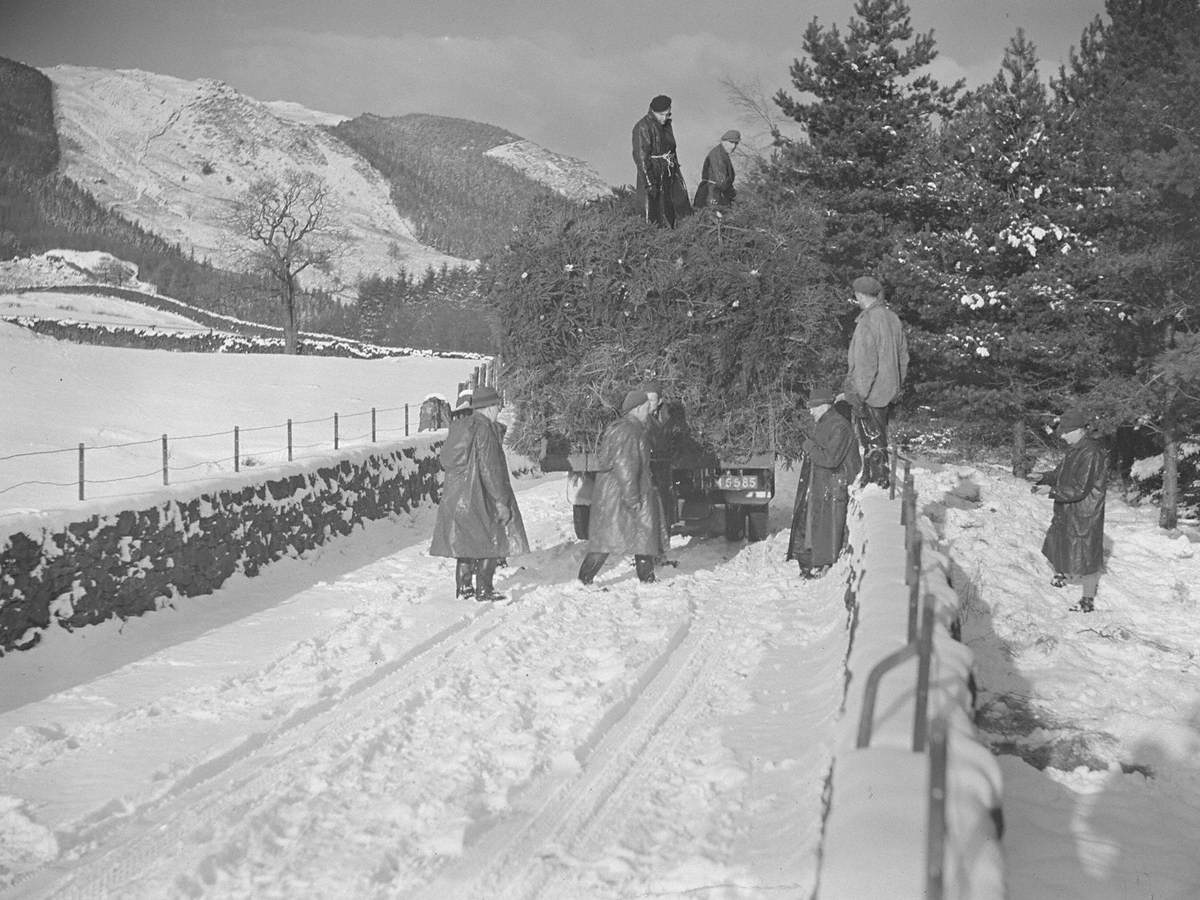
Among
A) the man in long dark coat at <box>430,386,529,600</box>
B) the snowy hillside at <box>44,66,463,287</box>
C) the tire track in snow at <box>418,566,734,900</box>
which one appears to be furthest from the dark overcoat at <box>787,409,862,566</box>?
the snowy hillside at <box>44,66,463,287</box>

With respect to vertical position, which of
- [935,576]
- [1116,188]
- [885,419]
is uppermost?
[1116,188]

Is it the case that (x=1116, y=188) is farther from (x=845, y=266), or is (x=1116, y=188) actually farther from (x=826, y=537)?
(x=826, y=537)

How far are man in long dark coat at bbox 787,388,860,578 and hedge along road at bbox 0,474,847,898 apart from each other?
62 centimetres

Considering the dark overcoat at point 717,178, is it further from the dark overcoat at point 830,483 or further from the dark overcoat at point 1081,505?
the dark overcoat at point 1081,505

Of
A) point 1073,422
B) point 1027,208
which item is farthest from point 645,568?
point 1027,208

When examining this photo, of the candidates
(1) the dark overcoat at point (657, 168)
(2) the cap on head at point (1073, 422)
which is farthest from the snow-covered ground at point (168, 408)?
(2) the cap on head at point (1073, 422)

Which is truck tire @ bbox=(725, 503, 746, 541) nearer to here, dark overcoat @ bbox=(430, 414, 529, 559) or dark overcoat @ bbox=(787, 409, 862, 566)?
dark overcoat @ bbox=(787, 409, 862, 566)

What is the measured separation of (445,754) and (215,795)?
1.03 m

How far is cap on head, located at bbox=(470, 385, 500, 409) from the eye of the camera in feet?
28.9

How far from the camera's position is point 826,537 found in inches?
364

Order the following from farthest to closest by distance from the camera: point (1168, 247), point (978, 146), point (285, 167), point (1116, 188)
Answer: point (285, 167), point (978, 146), point (1116, 188), point (1168, 247)

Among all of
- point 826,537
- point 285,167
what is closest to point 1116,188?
point 826,537

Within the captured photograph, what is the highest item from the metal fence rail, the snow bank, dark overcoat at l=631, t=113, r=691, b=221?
dark overcoat at l=631, t=113, r=691, b=221

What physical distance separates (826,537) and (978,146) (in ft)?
40.2
